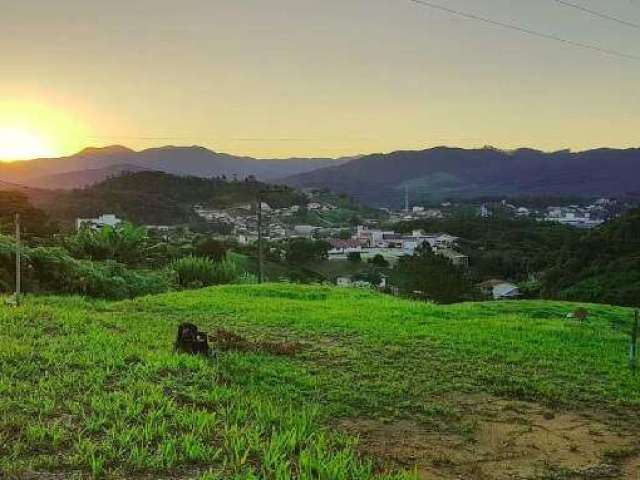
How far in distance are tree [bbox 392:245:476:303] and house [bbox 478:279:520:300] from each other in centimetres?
602

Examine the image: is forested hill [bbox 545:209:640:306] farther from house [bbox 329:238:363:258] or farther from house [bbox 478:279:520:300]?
house [bbox 329:238:363:258]

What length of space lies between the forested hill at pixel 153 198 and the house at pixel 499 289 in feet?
62.3

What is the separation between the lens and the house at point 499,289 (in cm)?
4533

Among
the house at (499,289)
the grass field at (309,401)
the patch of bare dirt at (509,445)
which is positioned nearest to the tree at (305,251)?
the house at (499,289)

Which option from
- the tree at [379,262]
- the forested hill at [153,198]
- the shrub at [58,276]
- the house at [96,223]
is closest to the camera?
the shrub at [58,276]

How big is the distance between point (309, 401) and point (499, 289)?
44.9 meters

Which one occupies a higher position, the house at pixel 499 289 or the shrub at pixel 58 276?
the shrub at pixel 58 276

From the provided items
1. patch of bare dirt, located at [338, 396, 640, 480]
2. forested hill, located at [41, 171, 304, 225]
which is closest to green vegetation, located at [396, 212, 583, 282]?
forested hill, located at [41, 171, 304, 225]

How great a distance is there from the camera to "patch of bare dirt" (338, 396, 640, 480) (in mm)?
4805

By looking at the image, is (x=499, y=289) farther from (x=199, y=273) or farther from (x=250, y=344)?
(x=250, y=344)

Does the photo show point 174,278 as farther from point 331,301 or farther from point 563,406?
point 563,406

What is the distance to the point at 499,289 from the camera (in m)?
48.9

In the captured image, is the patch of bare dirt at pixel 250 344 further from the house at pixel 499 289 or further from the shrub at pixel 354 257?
the shrub at pixel 354 257

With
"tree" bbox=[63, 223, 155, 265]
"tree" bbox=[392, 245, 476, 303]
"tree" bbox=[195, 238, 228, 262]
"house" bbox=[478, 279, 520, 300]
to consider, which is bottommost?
"house" bbox=[478, 279, 520, 300]
